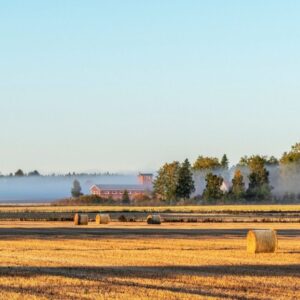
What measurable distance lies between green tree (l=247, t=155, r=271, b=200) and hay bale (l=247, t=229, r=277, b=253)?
119 meters

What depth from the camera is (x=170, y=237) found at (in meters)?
42.7

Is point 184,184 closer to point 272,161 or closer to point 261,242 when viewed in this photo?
point 272,161

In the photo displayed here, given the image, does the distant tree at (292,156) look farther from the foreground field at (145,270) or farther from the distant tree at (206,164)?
the foreground field at (145,270)

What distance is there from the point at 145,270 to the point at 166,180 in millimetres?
147194

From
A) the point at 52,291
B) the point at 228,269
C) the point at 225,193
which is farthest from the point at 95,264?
the point at 225,193

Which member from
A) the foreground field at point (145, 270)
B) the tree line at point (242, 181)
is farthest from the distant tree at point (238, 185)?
the foreground field at point (145, 270)

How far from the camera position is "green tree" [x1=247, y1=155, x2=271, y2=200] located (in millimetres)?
152000

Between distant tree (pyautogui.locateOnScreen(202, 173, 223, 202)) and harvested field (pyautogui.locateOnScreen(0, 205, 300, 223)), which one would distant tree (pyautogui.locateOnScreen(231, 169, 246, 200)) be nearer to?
distant tree (pyautogui.locateOnScreen(202, 173, 223, 202))

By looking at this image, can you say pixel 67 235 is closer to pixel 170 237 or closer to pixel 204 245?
pixel 170 237

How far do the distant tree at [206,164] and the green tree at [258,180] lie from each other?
15.8 meters

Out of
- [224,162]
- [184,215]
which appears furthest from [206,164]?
[184,215]

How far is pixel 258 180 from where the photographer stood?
16125 cm

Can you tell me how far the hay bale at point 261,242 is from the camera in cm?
3182

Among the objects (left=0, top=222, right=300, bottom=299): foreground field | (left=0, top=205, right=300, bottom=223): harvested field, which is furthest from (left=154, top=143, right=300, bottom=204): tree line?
(left=0, top=222, right=300, bottom=299): foreground field
